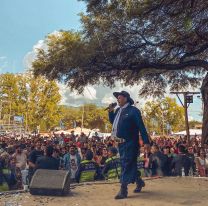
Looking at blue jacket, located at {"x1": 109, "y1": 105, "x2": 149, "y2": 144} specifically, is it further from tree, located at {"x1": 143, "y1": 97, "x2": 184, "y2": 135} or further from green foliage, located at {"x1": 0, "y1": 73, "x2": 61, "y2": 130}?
tree, located at {"x1": 143, "y1": 97, "x2": 184, "y2": 135}

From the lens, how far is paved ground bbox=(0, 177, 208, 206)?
5621 millimetres

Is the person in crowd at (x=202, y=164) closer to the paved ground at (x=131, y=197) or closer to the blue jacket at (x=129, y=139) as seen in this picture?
the paved ground at (x=131, y=197)

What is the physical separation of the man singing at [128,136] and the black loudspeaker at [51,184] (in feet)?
3.11

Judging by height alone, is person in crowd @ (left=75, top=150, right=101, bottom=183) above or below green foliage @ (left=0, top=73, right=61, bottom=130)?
below

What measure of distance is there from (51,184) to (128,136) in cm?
149

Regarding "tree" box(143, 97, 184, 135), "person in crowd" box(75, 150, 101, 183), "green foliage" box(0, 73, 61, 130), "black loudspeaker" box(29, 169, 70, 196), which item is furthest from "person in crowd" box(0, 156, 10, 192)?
"tree" box(143, 97, 184, 135)

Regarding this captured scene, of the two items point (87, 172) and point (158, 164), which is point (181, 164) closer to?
point (158, 164)

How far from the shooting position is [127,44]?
1706cm

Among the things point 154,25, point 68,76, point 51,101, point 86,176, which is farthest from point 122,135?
point 51,101

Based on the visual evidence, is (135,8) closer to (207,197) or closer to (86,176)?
(86,176)

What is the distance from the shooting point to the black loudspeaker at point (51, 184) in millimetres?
6129

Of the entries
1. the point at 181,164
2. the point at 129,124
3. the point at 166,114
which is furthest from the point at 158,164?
the point at 166,114

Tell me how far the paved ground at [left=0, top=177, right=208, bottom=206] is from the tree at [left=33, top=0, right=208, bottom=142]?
8302 mm

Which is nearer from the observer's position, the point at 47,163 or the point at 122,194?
the point at 122,194
